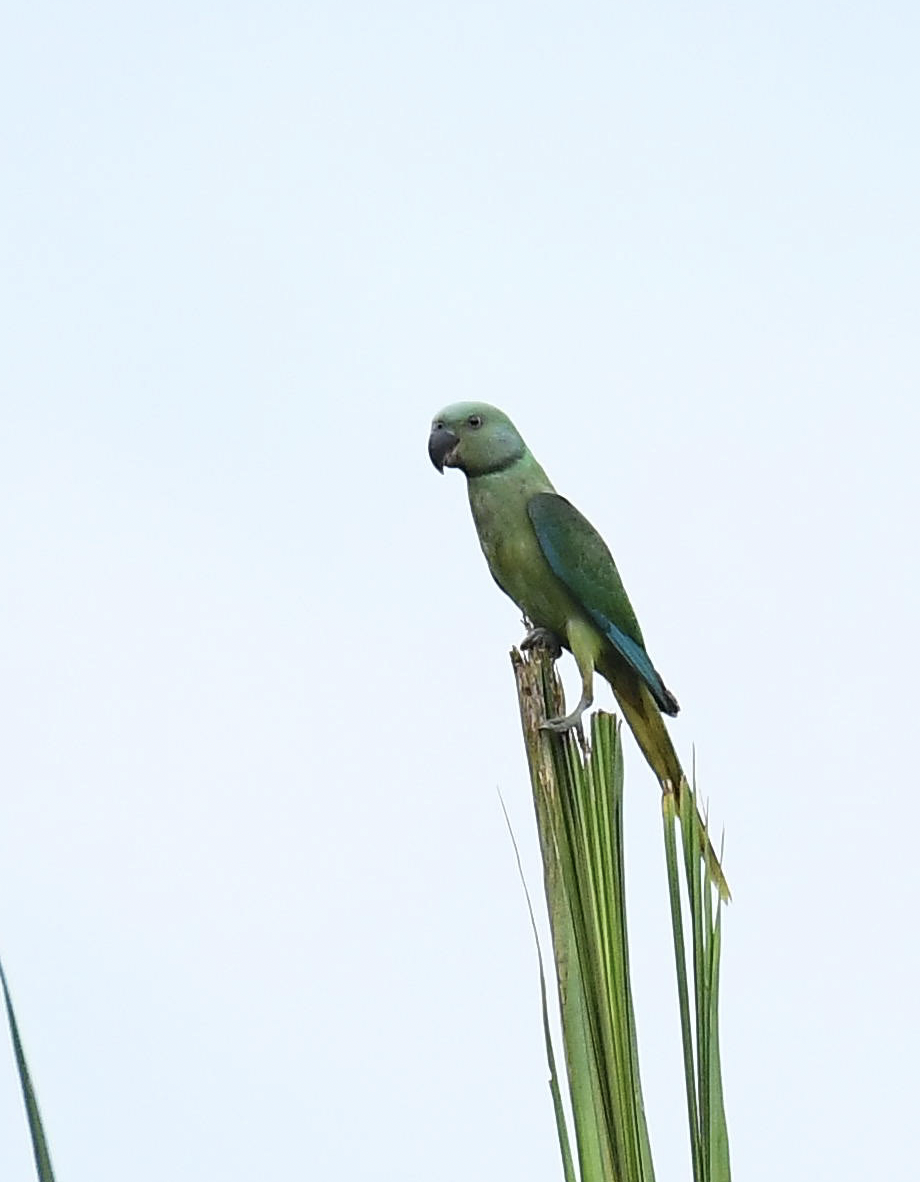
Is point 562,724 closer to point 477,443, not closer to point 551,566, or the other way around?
point 551,566

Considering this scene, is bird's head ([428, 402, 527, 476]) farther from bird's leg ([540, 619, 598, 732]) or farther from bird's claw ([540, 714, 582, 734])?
bird's claw ([540, 714, 582, 734])

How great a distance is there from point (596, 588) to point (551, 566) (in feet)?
0.41

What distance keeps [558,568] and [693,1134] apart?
2392 millimetres

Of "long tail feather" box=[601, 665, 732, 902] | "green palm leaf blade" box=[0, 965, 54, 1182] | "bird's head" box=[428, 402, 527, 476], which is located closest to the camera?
"green palm leaf blade" box=[0, 965, 54, 1182]

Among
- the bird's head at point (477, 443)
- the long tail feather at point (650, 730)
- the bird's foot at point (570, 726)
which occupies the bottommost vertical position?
the long tail feather at point (650, 730)

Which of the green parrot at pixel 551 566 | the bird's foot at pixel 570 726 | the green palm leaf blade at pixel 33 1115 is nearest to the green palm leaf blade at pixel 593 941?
the bird's foot at pixel 570 726

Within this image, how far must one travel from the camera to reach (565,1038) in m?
1.72

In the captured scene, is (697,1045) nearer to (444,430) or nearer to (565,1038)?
(565,1038)

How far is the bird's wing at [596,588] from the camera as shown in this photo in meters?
3.92

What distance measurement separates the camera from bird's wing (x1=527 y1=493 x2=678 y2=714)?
3.92 meters

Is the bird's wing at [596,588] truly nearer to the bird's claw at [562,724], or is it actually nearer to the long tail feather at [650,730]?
the long tail feather at [650,730]

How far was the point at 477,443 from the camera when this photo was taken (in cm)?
407

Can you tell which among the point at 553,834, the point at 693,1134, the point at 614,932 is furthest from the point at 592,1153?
the point at 553,834

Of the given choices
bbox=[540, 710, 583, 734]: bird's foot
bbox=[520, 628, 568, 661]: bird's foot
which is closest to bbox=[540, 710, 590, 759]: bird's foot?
bbox=[540, 710, 583, 734]: bird's foot
